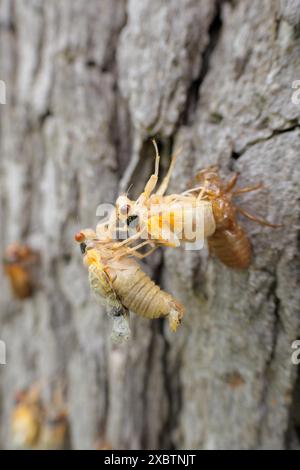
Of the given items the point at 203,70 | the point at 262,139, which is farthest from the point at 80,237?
the point at 203,70

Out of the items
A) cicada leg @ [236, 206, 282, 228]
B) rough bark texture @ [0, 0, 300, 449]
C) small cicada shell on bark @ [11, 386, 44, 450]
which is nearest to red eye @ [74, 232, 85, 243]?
rough bark texture @ [0, 0, 300, 449]

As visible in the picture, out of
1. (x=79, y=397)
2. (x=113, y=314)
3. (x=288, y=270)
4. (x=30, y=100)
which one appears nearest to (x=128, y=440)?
(x=79, y=397)

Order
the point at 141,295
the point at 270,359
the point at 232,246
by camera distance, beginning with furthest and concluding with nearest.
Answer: the point at 270,359
the point at 232,246
the point at 141,295

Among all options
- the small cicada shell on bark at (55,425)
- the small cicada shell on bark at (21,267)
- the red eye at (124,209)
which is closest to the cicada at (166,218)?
the red eye at (124,209)

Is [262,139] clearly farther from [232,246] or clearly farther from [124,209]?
[124,209]

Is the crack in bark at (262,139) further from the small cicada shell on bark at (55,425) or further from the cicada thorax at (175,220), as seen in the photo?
the small cicada shell on bark at (55,425)

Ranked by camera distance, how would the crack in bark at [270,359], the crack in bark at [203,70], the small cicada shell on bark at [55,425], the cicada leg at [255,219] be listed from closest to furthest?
the cicada leg at [255,219], the crack in bark at [270,359], the crack in bark at [203,70], the small cicada shell on bark at [55,425]

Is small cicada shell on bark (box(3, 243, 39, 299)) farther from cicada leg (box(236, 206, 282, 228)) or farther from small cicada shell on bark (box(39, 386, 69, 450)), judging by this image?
cicada leg (box(236, 206, 282, 228))
